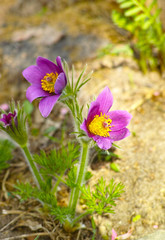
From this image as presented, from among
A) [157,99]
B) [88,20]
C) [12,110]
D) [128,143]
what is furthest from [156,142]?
[88,20]

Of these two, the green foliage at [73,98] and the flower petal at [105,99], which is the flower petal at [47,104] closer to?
the green foliage at [73,98]

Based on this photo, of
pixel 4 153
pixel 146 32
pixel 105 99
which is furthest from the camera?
pixel 146 32

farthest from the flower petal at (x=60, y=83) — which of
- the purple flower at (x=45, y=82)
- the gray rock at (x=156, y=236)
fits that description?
the gray rock at (x=156, y=236)

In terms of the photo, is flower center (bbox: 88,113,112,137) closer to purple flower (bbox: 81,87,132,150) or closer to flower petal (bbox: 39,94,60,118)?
purple flower (bbox: 81,87,132,150)

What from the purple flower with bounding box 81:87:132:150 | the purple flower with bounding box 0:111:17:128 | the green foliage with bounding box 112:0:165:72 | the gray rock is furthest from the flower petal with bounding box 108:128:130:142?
the green foliage with bounding box 112:0:165:72

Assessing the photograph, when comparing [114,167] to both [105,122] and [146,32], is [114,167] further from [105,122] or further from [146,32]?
[146,32]

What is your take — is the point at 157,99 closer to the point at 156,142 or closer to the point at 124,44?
the point at 156,142

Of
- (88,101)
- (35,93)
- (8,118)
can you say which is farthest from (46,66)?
(88,101)
